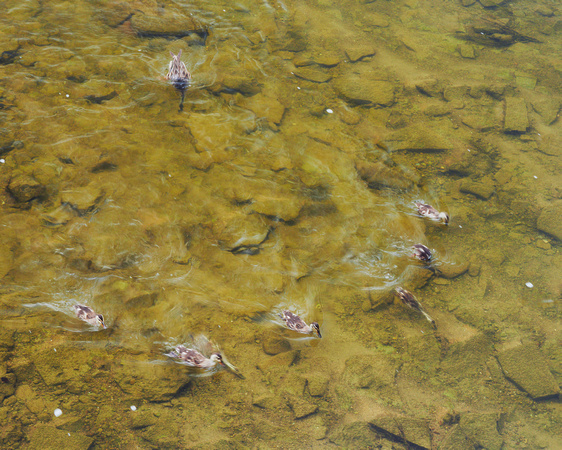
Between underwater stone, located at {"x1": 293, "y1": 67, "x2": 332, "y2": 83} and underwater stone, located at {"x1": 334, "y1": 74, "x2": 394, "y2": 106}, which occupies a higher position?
underwater stone, located at {"x1": 293, "y1": 67, "x2": 332, "y2": 83}

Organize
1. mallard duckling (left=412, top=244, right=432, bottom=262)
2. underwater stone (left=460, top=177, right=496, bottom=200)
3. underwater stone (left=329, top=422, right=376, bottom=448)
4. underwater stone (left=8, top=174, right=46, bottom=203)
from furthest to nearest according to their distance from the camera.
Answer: underwater stone (left=460, top=177, right=496, bottom=200) → mallard duckling (left=412, top=244, right=432, bottom=262) → underwater stone (left=8, top=174, right=46, bottom=203) → underwater stone (left=329, top=422, right=376, bottom=448)

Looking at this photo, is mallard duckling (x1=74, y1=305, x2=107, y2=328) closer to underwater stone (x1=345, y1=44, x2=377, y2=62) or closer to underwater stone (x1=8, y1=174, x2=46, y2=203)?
underwater stone (x1=8, y1=174, x2=46, y2=203)

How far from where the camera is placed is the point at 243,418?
483 cm

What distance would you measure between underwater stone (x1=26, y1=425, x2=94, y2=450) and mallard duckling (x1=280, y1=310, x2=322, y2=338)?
111 inches

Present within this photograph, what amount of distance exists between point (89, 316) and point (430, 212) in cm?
590

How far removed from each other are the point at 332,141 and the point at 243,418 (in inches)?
211

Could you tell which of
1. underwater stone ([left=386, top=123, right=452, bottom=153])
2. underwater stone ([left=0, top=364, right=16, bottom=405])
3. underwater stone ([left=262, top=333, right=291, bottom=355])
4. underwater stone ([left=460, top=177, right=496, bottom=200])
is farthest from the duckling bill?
underwater stone ([left=460, top=177, right=496, bottom=200])

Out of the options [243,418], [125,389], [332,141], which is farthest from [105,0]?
[243,418]

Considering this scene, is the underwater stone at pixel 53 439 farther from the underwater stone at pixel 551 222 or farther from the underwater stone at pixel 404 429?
the underwater stone at pixel 551 222

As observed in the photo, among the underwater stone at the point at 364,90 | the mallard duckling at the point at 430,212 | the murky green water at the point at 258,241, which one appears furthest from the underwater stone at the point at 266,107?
the mallard duckling at the point at 430,212

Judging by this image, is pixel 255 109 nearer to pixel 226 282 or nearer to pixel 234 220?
pixel 234 220

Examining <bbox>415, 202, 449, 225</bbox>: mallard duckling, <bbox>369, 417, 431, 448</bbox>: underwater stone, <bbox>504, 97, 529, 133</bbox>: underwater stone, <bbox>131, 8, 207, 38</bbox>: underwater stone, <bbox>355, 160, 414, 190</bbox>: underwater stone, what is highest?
<bbox>131, 8, 207, 38</bbox>: underwater stone

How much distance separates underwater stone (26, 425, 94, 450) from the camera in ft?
13.6

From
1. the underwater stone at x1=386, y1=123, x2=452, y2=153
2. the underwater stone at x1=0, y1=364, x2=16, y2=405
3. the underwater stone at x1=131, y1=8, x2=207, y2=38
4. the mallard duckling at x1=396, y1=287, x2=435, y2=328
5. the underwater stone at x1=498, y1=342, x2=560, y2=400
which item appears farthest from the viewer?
the underwater stone at x1=131, y1=8, x2=207, y2=38
